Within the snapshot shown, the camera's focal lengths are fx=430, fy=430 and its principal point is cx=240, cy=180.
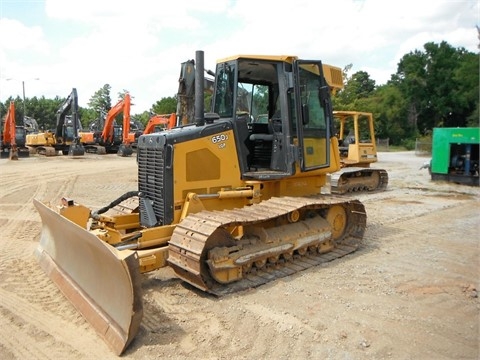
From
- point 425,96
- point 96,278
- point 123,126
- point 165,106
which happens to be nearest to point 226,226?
point 96,278

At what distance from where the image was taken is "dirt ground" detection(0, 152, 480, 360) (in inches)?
141

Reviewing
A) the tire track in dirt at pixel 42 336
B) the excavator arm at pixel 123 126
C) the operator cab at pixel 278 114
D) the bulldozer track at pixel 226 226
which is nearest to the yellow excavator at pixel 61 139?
the excavator arm at pixel 123 126

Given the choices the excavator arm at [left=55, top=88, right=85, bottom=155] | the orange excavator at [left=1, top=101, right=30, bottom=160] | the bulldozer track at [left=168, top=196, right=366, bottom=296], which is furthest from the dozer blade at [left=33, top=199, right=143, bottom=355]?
the orange excavator at [left=1, top=101, right=30, bottom=160]

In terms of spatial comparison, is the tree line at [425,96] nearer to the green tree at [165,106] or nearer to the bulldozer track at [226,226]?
the green tree at [165,106]

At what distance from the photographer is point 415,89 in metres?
55.5

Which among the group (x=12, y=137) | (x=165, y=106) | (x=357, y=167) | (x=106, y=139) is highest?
(x=165, y=106)

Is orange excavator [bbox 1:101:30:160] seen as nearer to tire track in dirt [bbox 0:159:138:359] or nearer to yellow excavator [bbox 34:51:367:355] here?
tire track in dirt [bbox 0:159:138:359]

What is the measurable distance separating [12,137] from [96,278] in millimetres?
24074

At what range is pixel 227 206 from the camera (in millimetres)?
5836

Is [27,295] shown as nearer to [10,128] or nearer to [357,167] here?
[357,167]

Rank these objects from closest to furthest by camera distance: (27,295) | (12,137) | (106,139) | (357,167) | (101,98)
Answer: (27,295)
(357,167)
(12,137)
(106,139)
(101,98)

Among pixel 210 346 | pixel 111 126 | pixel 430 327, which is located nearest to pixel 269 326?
pixel 210 346

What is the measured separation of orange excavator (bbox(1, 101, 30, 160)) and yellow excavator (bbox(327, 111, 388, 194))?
19.3 metres

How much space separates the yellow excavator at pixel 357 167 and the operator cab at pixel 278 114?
627cm
